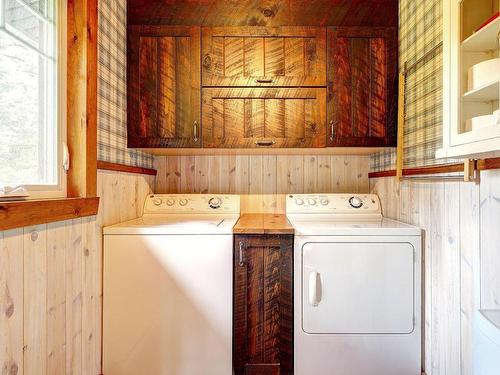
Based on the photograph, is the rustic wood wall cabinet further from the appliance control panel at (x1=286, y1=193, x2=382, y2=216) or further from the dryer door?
the dryer door

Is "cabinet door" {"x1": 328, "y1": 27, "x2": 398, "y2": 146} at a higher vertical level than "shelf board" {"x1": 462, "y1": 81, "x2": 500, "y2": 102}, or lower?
higher

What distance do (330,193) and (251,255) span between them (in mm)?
1007

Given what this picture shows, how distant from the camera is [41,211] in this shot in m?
1.08

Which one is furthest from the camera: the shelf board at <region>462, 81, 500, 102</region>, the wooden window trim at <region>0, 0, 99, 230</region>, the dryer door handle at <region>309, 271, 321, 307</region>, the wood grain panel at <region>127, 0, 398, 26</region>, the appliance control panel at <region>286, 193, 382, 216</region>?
the appliance control panel at <region>286, 193, 382, 216</region>

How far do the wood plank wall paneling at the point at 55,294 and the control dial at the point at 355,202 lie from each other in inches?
61.4

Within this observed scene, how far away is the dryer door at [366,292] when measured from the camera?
155cm

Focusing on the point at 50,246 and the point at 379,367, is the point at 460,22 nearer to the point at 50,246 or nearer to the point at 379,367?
the point at 379,367

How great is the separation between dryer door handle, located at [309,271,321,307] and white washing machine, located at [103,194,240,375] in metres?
0.42

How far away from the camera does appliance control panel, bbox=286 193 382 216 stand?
2098 mm

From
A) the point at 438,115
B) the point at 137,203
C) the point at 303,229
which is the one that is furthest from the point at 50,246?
the point at 438,115

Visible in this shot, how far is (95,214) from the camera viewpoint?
1.48 metres

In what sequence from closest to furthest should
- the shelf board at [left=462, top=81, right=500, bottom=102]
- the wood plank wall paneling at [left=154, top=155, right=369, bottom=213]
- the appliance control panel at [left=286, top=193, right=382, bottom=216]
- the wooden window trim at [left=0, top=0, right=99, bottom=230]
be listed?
the shelf board at [left=462, top=81, right=500, bottom=102]
the wooden window trim at [left=0, top=0, right=99, bottom=230]
the appliance control panel at [left=286, top=193, right=382, bottom=216]
the wood plank wall paneling at [left=154, top=155, right=369, bottom=213]

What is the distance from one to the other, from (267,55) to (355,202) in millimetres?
1166

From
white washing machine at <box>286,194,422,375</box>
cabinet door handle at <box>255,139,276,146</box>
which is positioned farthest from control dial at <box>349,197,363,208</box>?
cabinet door handle at <box>255,139,276,146</box>
